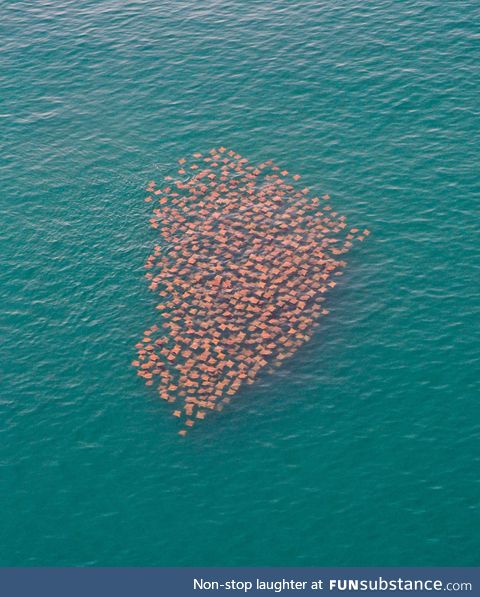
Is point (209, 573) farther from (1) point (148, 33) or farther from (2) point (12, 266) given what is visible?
(1) point (148, 33)

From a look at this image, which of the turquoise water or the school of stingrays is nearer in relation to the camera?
the turquoise water

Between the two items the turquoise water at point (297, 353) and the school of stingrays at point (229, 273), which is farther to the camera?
the school of stingrays at point (229, 273)

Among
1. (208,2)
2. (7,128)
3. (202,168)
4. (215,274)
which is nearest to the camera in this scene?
(215,274)

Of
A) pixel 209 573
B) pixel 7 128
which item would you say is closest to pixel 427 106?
pixel 7 128

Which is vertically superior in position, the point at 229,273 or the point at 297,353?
the point at 229,273
